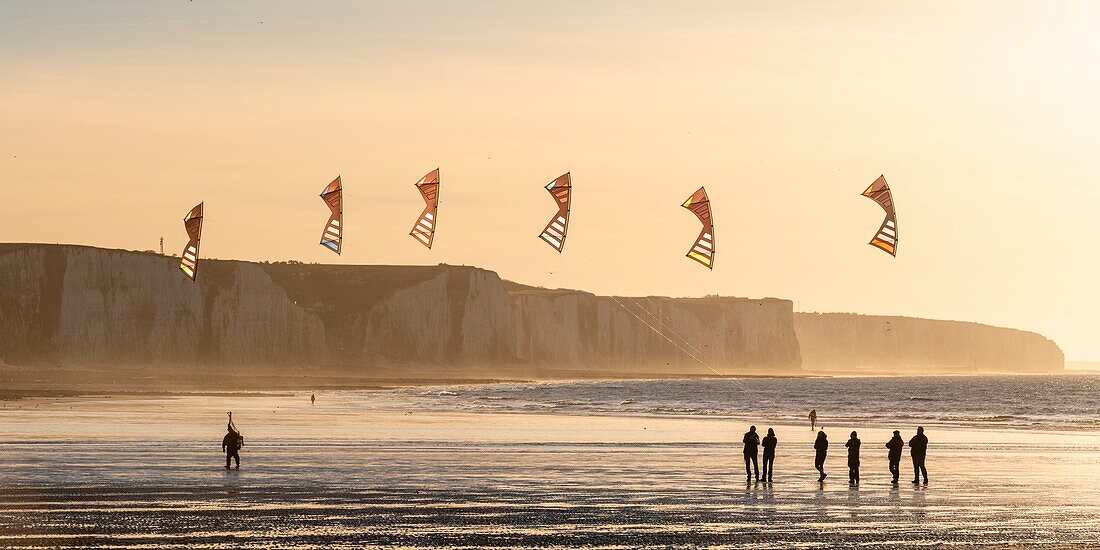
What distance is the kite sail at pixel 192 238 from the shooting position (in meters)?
52.1

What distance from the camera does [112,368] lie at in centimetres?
14800

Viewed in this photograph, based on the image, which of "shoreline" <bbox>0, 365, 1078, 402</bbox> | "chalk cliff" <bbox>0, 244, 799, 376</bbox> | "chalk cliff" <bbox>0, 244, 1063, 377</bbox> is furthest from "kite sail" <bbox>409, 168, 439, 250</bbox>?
"chalk cliff" <bbox>0, 244, 1063, 377</bbox>

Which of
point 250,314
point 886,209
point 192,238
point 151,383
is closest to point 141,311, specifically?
point 250,314

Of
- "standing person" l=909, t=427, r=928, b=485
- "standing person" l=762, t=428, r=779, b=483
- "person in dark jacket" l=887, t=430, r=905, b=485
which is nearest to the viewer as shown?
"standing person" l=762, t=428, r=779, b=483

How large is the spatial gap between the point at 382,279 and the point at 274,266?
549 inches

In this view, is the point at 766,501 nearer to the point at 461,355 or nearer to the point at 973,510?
the point at 973,510

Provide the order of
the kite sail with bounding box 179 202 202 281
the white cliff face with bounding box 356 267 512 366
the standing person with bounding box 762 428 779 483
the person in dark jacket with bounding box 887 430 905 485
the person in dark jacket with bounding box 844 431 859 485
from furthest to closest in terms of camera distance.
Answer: the white cliff face with bounding box 356 267 512 366
the kite sail with bounding box 179 202 202 281
the person in dark jacket with bounding box 887 430 905 485
the standing person with bounding box 762 428 779 483
the person in dark jacket with bounding box 844 431 859 485

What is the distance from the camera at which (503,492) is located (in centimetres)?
3058

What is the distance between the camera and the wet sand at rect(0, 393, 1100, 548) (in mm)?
24125

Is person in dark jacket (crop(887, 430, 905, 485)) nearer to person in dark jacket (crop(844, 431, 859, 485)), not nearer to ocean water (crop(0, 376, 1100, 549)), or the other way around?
ocean water (crop(0, 376, 1100, 549))

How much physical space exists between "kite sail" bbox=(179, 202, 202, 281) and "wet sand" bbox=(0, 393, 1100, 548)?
5784 mm

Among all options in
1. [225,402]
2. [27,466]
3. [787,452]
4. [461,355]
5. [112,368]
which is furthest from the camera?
[461,355]

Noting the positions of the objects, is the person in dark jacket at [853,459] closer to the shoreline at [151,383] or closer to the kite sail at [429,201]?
the kite sail at [429,201]

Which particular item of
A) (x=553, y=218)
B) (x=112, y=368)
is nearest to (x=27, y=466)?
(x=553, y=218)
